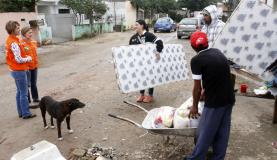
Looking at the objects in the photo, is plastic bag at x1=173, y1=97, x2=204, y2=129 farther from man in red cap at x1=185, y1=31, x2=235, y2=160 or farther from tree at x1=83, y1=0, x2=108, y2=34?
tree at x1=83, y1=0, x2=108, y2=34

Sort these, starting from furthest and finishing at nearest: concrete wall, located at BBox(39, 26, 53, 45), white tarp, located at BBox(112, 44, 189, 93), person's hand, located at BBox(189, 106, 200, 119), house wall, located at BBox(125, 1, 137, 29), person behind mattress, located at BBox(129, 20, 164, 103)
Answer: house wall, located at BBox(125, 1, 137, 29)
concrete wall, located at BBox(39, 26, 53, 45)
person behind mattress, located at BBox(129, 20, 164, 103)
white tarp, located at BBox(112, 44, 189, 93)
person's hand, located at BBox(189, 106, 200, 119)

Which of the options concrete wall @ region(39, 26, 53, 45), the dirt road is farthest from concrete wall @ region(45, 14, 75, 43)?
the dirt road

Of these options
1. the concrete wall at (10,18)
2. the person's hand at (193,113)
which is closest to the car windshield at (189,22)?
the concrete wall at (10,18)

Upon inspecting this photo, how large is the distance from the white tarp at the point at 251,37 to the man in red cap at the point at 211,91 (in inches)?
79.9

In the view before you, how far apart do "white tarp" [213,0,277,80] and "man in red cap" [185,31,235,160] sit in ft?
6.66

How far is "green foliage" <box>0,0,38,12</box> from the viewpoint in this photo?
18750mm

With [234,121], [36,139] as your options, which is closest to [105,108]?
[36,139]

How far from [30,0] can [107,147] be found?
1673 cm

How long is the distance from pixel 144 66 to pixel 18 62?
2.51 metres

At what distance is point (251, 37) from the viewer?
18.8ft

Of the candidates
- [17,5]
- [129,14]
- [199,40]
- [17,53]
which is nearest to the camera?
[199,40]

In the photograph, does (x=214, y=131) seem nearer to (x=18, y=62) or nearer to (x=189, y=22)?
(x=18, y=62)

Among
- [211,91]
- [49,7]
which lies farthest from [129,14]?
[211,91]

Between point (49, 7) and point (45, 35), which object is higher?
point (49, 7)
